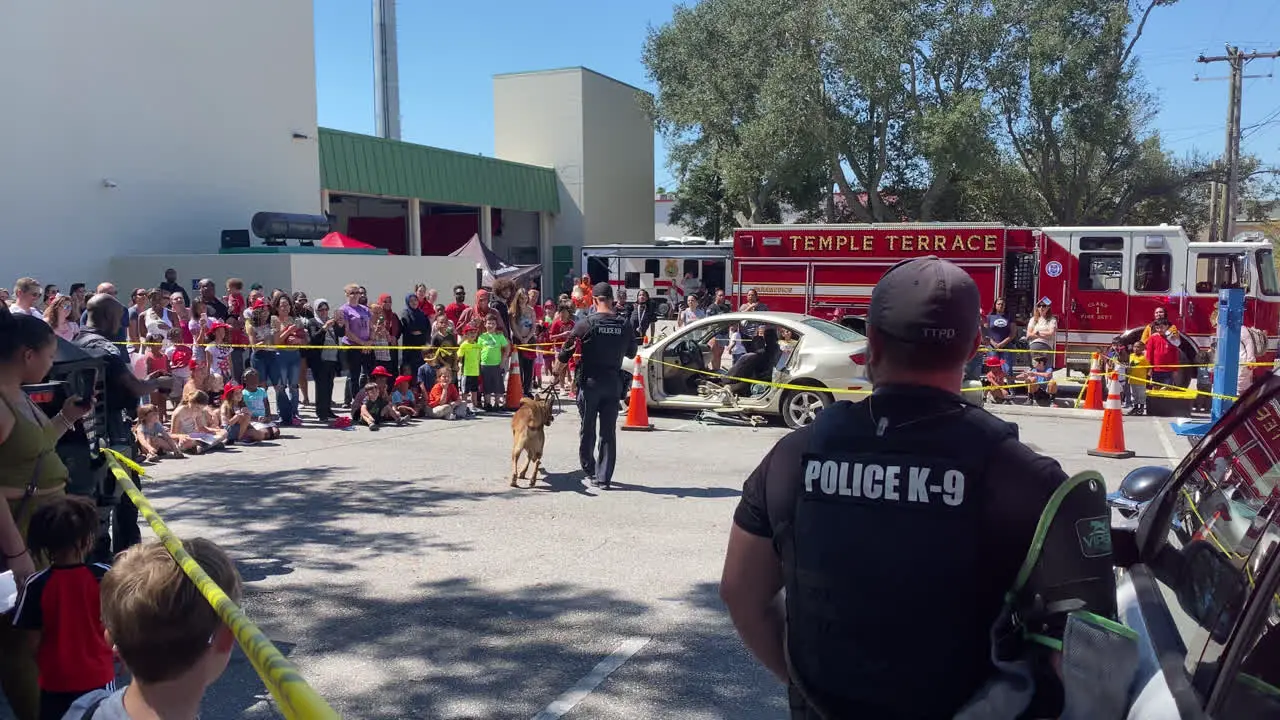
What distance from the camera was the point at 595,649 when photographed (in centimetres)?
503

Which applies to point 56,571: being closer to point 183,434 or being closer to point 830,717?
point 830,717

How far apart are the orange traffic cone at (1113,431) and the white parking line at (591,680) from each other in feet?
23.1

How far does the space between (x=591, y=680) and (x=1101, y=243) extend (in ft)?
50.0

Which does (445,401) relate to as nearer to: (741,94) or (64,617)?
(64,617)

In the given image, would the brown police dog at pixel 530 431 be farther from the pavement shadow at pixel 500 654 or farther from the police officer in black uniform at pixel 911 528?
the police officer in black uniform at pixel 911 528

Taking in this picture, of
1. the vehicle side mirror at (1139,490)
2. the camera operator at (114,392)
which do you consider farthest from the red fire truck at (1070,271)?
the camera operator at (114,392)

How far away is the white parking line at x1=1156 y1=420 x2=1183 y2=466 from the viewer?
33.8ft

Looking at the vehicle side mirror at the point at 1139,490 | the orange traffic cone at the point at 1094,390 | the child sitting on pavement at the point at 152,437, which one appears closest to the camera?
the vehicle side mirror at the point at 1139,490

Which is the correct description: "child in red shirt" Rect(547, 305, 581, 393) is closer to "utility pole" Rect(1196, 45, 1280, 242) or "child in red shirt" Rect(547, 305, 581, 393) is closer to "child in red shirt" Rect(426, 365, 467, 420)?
"child in red shirt" Rect(426, 365, 467, 420)

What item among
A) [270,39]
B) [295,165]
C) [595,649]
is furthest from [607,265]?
[595,649]

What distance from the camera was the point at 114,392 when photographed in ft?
17.2

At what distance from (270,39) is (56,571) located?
24143 millimetres

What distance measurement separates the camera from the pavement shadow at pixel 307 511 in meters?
6.74

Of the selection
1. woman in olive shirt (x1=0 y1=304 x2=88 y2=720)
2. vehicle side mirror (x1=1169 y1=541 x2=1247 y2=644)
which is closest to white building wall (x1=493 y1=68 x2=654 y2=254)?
woman in olive shirt (x1=0 y1=304 x2=88 y2=720)
